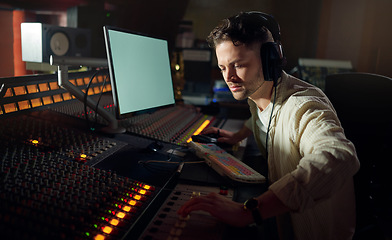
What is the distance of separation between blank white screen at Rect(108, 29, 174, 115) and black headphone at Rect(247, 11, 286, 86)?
53 centimetres

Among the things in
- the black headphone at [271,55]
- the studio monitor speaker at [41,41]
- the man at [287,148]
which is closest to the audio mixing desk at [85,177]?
the man at [287,148]

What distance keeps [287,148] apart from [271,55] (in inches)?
12.6

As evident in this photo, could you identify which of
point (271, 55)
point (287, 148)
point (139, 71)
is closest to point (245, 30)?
point (271, 55)

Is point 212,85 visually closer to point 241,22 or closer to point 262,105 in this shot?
point 262,105

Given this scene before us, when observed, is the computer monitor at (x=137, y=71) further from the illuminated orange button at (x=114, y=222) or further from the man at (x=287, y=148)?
the illuminated orange button at (x=114, y=222)

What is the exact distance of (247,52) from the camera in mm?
1049

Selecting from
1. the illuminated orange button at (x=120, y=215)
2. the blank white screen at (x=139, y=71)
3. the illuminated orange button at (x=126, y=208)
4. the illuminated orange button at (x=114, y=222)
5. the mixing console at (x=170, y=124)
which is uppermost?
the blank white screen at (x=139, y=71)

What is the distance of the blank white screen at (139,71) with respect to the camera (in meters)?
1.19

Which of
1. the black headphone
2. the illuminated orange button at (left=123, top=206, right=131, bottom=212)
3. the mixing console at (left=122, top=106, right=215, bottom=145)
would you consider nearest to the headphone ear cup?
the black headphone

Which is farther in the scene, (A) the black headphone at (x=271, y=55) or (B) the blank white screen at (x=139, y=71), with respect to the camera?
(B) the blank white screen at (x=139, y=71)

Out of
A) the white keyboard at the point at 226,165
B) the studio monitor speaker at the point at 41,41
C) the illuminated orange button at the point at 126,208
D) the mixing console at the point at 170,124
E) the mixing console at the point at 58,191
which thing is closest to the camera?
the mixing console at the point at 58,191

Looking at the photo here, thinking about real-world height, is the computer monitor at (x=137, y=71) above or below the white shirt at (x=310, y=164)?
above

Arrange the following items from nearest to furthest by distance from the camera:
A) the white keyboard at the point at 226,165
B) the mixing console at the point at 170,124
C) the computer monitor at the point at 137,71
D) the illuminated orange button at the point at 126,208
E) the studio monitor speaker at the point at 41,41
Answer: the illuminated orange button at the point at 126,208 < the white keyboard at the point at 226,165 < the computer monitor at the point at 137,71 < the mixing console at the point at 170,124 < the studio monitor speaker at the point at 41,41

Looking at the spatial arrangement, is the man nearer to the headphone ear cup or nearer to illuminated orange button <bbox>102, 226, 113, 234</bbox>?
the headphone ear cup
